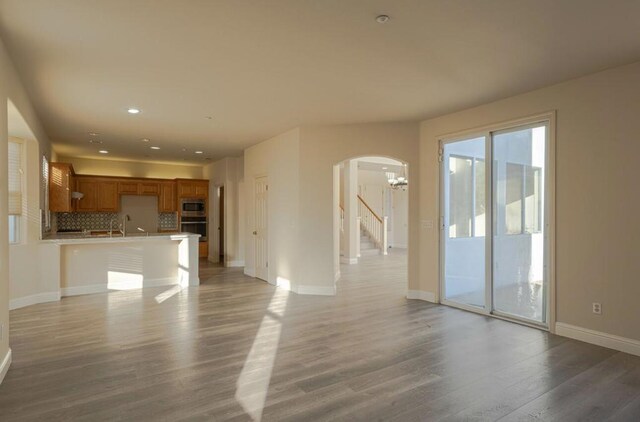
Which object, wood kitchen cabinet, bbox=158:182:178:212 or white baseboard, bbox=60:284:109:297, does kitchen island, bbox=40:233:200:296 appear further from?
wood kitchen cabinet, bbox=158:182:178:212

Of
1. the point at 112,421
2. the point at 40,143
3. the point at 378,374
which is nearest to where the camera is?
the point at 112,421

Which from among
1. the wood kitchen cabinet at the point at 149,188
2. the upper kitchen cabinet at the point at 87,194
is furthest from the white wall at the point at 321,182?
the upper kitchen cabinet at the point at 87,194

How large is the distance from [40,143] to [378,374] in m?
6.05

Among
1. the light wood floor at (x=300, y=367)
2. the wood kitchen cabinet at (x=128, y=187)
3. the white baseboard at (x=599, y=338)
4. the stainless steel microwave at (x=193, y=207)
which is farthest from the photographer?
the stainless steel microwave at (x=193, y=207)

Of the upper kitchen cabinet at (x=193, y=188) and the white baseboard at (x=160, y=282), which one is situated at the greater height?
the upper kitchen cabinet at (x=193, y=188)

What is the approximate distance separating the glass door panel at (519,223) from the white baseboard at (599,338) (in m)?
0.28

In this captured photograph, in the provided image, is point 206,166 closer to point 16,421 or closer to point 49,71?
point 49,71

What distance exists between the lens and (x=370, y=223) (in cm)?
1277

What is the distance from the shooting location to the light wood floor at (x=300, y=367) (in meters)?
2.59

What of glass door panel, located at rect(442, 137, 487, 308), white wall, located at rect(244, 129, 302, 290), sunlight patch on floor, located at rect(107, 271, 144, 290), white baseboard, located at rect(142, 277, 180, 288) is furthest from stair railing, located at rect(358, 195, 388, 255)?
sunlight patch on floor, located at rect(107, 271, 144, 290)

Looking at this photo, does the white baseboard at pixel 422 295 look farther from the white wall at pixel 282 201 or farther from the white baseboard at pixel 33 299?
the white baseboard at pixel 33 299

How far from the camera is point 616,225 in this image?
377 centimetres

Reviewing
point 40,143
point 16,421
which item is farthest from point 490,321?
point 40,143

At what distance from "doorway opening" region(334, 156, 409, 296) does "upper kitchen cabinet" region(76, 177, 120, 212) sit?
586cm
